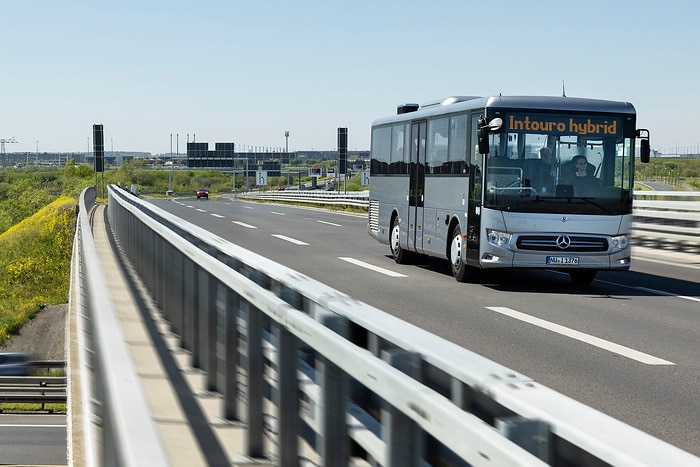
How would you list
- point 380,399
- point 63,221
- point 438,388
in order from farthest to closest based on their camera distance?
point 63,221 < point 380,399 < point 438,388

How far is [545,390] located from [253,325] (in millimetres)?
3253

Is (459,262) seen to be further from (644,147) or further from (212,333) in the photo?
(212,333)

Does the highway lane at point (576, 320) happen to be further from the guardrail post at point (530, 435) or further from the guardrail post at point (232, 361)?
the guardrail post at point (530, 435)

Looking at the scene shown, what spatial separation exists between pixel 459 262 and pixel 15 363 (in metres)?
29.4

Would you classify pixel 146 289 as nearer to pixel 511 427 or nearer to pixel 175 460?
pixel 175 460

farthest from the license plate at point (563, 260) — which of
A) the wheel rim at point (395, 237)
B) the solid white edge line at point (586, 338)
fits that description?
the wheel rim at point (395, 237)

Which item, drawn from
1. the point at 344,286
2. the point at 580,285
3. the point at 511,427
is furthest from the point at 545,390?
the point at 580,285

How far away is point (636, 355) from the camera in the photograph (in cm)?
1006

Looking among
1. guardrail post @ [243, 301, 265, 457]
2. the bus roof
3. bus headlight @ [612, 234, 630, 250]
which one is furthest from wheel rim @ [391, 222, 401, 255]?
guardrail post @ [243, 301, 265, 457]

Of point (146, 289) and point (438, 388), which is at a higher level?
point (438, 388)

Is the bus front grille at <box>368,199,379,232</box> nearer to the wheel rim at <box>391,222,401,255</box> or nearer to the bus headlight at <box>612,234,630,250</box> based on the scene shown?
the wheel rim at <box>391,222,401,255</box>

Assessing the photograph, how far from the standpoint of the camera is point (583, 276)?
1709 cm

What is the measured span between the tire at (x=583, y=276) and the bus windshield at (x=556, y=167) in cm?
129

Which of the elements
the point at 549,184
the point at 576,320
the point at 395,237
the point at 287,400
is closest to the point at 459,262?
the point at 549,184
